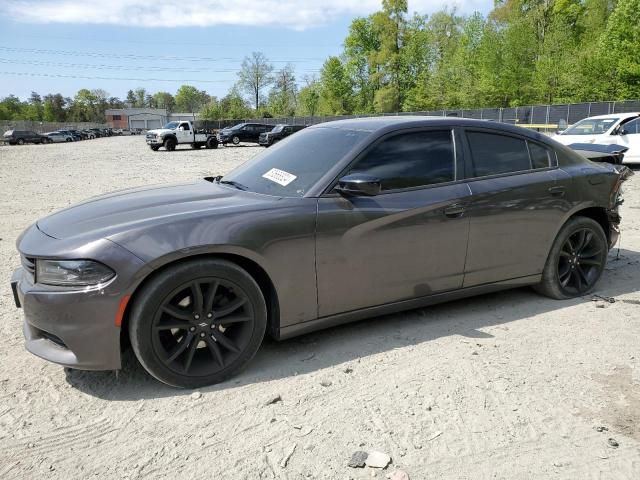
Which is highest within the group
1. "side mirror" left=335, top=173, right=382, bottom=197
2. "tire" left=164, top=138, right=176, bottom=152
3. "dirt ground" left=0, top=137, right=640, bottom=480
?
"side mirror" left=335, top=173, right=382, bottom=197

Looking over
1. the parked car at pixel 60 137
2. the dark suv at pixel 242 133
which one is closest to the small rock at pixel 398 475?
the dark suv at pixel 242 133

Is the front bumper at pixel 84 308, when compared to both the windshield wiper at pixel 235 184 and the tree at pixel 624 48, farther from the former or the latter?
the tree at pixel 624 48

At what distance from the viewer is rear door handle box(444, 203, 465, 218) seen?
3.77 metres

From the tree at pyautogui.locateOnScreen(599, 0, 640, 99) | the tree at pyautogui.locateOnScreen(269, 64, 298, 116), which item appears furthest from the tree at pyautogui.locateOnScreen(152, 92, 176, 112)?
the tree at pyautogui.locateOnScreen(599, 0, 640, 99)

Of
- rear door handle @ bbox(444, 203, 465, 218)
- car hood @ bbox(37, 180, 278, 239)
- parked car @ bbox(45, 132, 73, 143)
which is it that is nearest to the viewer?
car hood @ bbox(37, 180, 278, 239)

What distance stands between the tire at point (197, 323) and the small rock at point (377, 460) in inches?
41.5

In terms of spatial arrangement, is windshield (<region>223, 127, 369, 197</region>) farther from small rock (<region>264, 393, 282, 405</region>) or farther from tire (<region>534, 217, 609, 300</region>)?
tire (<region>534, 217, 609, 300</region>)

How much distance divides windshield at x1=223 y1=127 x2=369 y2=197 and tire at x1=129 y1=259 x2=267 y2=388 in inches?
30.5

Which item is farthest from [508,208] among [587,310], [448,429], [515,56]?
[515,56]

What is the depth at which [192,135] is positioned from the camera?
107 ft

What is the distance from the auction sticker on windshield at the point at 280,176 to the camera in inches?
143

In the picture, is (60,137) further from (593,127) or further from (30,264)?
(30,264)

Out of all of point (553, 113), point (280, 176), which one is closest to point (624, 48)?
point (553, 113)

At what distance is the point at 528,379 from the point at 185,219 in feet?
7.55
